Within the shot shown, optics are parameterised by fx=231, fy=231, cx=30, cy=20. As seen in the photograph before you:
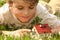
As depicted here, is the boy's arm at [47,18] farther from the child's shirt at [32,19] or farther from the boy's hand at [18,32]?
the boy's hand at [18,32]

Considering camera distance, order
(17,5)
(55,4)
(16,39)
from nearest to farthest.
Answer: (16,39), (17,5), (55,4)

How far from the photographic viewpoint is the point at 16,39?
46.7 inches

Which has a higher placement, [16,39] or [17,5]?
[17,5]

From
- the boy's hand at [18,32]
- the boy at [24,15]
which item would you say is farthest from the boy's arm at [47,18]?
the boy's hand at [18,32]

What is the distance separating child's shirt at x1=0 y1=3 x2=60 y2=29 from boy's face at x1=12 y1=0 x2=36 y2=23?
0.03m

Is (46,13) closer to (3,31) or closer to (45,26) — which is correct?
(45,26)

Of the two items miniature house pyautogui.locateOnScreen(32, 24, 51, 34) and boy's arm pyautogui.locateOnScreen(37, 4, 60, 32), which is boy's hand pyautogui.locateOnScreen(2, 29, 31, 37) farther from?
boy's arm pyautogui.locateOnScreen(37, 4, 60, 32)

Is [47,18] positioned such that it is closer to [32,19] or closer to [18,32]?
[32,19]

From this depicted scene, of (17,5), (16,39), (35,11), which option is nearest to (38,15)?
(35,11)

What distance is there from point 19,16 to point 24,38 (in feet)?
0.54

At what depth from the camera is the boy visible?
50.5 inches

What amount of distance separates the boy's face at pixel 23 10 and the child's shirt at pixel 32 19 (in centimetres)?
3

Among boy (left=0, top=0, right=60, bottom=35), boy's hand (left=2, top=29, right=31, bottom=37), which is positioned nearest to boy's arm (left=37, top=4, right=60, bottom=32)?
boy (left=0, top=0, right=60, bottom=35)

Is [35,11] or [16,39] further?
[35,11]
